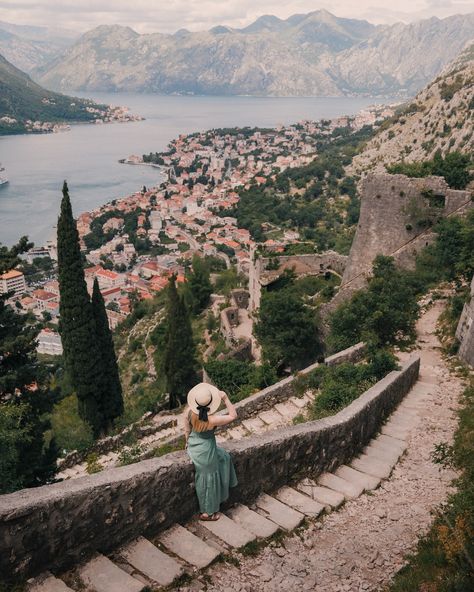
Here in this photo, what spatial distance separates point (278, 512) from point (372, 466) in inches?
61.0

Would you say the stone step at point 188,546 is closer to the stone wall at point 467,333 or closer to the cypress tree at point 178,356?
the stone wall at point 467,333

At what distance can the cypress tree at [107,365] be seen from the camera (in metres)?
16.4

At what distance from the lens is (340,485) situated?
15.6ft

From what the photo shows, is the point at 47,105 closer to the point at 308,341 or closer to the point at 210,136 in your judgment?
the point at 210,136

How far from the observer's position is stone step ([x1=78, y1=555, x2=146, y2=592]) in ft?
9.50

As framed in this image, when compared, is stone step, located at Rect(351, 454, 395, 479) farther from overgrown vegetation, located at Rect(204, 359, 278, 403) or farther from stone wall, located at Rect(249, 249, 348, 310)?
stone wall, located at Rect(249, 249, 348, 310)

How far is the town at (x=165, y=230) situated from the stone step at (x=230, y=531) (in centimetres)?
1720

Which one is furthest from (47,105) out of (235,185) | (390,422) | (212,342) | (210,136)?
(390,422)

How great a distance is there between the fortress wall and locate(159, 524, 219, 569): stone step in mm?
77

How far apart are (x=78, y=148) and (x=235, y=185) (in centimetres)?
6273

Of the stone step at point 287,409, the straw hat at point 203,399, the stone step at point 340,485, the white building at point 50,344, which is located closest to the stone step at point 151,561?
the straw hat at point 203,399

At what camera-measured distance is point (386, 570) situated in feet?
11.6

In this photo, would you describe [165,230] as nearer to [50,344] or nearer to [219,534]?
[50,344]

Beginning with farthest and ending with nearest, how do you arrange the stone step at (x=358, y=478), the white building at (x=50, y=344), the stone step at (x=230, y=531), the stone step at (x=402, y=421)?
1. the white building at (x=50, y=344)
2. the stone step at (x=402, y=421)
3. the stone step at (x=358, y=478)
4. the stone step at (x=230, y=531)
